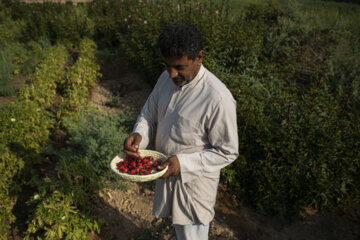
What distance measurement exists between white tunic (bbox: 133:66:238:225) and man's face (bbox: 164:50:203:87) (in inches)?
2.0

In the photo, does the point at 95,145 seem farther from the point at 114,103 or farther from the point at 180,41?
the point at 180,41

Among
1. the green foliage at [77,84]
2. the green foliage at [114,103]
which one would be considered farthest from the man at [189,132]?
the green foliage at [114,103]

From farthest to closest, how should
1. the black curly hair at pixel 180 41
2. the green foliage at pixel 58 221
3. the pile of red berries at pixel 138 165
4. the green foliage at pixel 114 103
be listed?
the green foliage at pixel 114 103 → the green foliage at pixel 58 221 → the pile of red berries at pixel 138 165 → the black curly hair at pixel 180 41

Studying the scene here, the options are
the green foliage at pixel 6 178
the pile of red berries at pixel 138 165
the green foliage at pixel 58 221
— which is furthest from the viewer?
the green foliage at pixel 6 178

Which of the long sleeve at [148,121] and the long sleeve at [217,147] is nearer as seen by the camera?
the long sleeve at [217,147]

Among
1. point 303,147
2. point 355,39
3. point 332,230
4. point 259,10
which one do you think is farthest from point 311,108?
point 259,10

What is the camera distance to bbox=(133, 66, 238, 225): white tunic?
5.05 ft

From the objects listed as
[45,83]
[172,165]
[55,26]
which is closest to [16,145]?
[45,83]

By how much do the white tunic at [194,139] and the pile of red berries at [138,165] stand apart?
4.7 inches

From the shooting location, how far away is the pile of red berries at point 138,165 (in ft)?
5.59

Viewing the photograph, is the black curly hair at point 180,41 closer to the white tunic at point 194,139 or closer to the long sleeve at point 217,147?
the white tunic at point 194,139

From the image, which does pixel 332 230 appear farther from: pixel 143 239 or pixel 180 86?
pixel 180 86

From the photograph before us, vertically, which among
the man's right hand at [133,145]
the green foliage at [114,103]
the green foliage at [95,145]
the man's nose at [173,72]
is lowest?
the green foliage at [114,103]

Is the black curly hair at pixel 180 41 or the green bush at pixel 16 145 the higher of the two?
the black curly hair at pixel 180 41
